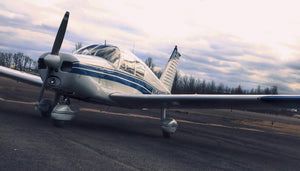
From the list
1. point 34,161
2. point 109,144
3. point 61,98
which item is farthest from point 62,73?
point 34,161

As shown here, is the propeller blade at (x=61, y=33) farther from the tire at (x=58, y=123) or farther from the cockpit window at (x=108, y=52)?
the tire at (x=58, y=123)

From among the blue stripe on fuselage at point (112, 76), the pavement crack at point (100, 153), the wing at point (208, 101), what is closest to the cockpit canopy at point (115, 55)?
the blue stripe on fuselage at point (112, 76)

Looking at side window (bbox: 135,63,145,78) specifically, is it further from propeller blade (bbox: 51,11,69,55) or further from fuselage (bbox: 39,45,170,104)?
propeller blade (bbox: 51,11,69,55)

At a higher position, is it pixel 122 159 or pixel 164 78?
pixel 164 78

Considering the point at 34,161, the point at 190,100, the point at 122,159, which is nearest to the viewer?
the point at 34,161

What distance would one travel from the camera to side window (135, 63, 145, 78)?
15293mm

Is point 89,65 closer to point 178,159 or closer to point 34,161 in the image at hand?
point 178,159

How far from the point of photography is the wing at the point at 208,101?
12.3m

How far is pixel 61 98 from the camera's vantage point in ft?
46.7

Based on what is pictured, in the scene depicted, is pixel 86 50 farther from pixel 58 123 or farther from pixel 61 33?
pixel 58 123

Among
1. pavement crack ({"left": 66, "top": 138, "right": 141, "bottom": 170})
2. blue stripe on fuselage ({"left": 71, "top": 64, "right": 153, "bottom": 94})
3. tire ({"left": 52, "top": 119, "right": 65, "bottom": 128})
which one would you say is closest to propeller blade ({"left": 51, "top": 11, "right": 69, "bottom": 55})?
blue stripe on fuselage ({"left": 71, "top": 64, "right": 153, "bottom": 94})

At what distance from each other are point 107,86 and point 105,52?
124cm

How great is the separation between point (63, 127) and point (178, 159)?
4.36 metres

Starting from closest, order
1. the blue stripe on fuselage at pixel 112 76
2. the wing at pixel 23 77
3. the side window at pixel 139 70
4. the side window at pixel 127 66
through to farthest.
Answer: the blue stripe on fuselage at pixel 112 76 → the side window at pixel 127 66 → the side window at pixel 139 70 → the wing at pixel 23 77
